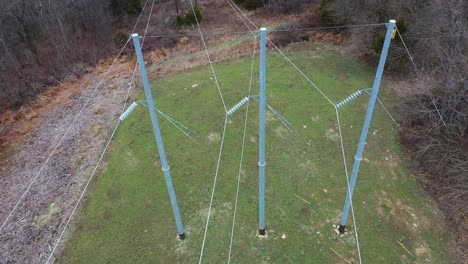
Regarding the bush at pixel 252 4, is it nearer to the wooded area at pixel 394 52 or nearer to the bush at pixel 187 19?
the wooded area at pixel 394 52

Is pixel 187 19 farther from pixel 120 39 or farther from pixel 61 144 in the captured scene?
pixel 61 144

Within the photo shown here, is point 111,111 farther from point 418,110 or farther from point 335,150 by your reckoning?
point 418,110

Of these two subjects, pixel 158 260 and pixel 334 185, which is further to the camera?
pixel 334 185

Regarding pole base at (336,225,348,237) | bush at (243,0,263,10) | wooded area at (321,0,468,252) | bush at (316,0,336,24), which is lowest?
pole base at (336,225,348,237)

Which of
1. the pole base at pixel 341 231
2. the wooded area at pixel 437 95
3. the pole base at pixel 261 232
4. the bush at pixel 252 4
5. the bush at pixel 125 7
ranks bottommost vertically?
the pole base at pixel 341 231

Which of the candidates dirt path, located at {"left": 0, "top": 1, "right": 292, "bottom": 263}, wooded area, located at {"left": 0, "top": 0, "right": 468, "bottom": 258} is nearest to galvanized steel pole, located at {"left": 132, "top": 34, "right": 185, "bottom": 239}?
dirt path, located at {"left": 0, "top": 1, "right": 292, "bottom": 263}

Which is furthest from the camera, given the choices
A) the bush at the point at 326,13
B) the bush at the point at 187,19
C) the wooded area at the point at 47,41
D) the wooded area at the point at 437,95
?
the bush at the point at 187,19

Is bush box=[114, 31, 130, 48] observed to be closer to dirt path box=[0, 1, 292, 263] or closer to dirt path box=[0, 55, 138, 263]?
dirt path box=[0, 1, 292, 263]

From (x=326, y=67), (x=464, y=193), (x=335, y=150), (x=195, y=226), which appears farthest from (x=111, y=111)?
(x=464, y=193)

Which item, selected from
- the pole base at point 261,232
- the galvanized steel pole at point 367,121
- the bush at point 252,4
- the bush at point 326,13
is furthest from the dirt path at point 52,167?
the bush at point 252,4
